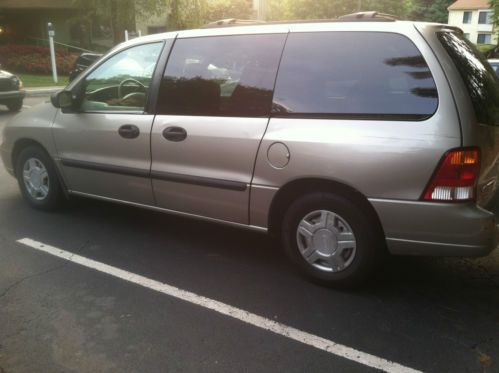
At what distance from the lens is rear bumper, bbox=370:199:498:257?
9.83ft

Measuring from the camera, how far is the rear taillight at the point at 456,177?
9.62ft

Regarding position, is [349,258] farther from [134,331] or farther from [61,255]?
[61,255]

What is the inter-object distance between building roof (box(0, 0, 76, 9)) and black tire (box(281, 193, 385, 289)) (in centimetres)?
2560

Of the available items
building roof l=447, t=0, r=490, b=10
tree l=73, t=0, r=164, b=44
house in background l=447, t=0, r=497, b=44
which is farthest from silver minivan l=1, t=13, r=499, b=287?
building roof l=447, t=0, r=490, b=10

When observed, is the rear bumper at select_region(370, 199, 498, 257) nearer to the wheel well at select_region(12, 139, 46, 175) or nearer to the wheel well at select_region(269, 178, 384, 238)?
the wheel well at select_region(269, 178, 384, 238)

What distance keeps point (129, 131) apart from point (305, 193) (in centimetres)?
161

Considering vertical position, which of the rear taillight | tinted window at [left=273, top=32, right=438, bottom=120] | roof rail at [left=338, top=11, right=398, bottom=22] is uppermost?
roof rail at [left=338, top=11, right=398, bottom=22]

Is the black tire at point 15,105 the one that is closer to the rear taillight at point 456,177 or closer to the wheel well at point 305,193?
the wheel well at point 305,193

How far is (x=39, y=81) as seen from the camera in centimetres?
2011

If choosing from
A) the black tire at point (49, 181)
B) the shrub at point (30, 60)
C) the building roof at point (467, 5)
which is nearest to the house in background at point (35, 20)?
the shrub at point (30, 60)

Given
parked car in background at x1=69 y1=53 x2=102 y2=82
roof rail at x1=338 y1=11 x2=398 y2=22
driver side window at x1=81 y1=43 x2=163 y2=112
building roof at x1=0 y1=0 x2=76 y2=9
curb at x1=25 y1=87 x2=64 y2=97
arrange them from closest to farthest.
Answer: roof rail at x1=338 y1=11 x2=398 y2=22
driver side window at x1=81 y1=43 x2=163 y2=112
parked car in background at x1=69 y1=53 x2=102 y2=82
curb at x1=25 y1=87 x2=64 y2=97
building roof at x1=0 y1=0 x2=76 y2=9

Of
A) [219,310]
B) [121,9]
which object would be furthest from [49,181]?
[121,9]

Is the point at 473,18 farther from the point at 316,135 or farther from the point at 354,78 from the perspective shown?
the point at 316,135

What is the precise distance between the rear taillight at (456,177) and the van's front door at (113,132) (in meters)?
2.22
